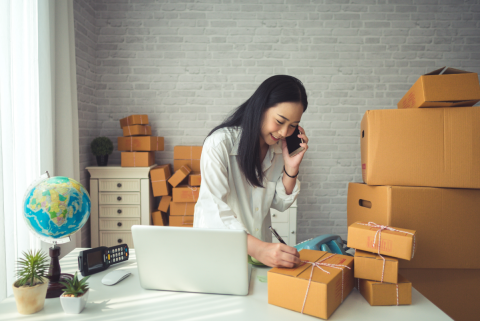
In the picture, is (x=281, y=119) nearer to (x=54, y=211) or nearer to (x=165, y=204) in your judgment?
(x=54, y=211)

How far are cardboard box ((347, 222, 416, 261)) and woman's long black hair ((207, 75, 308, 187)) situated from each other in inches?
20.4

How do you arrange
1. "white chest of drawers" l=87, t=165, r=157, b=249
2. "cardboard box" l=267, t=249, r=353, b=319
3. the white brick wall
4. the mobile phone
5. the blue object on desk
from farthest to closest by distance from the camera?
the white brick wall, "white chest of drawers" l=87, t=165, r=157, b=249, the mobile phone, the blue object on desk, "cardboard box" l=267, t=249, r=353, b=319

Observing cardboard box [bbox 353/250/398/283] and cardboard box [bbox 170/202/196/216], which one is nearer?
cardboard box [bbox 353/250/398/283]

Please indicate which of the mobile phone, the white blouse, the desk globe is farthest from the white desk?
the mobile phone

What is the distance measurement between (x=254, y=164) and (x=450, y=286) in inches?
42.0

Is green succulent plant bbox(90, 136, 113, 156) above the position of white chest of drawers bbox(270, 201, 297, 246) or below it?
above

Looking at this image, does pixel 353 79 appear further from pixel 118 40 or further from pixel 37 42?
pixel 37 42

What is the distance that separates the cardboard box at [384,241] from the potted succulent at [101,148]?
2335mm

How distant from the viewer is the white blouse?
1.17m

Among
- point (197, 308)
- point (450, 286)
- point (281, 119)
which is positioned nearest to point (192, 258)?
point (197, 308)

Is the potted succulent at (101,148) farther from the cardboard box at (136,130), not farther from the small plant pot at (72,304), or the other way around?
the small plant pot at (72,304)

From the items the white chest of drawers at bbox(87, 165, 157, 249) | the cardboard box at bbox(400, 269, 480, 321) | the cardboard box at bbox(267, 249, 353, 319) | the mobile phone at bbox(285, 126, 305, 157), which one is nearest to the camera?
the cardboard box at bbox(267, 249, 353, 319)

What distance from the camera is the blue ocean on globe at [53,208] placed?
0.96m

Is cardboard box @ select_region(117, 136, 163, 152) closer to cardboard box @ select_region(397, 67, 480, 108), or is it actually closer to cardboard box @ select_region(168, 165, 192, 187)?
cardboard box @ select_region(168, 165, 192, 187)
